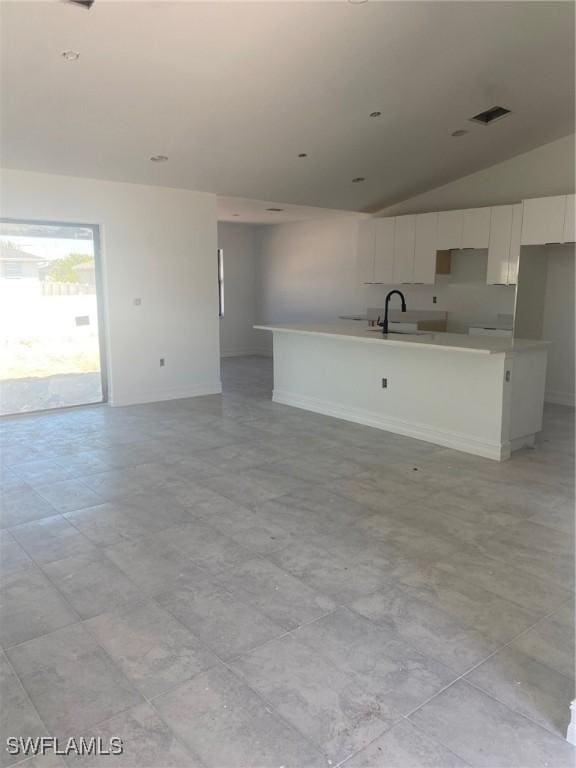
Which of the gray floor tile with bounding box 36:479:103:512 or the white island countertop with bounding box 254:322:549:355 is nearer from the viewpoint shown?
the gray floor tile with bounding box 36:479:103:512

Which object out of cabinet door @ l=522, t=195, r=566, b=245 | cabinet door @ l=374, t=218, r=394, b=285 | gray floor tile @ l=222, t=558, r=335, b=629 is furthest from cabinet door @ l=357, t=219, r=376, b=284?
gray floor tile @ l=222, t=558, r=335, b=629

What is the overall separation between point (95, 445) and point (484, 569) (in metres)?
3.43

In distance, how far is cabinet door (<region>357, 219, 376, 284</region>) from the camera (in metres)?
7.96

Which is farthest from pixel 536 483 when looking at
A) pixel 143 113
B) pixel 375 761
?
pixel 143 113

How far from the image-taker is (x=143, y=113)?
180 inches

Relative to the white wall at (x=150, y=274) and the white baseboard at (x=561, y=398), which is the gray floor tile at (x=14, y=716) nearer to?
the white wall at (x=150, y=274)

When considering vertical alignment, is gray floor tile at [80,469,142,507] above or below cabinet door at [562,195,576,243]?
below

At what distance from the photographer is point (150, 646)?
2.21 metres

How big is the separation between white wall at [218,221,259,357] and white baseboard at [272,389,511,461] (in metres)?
4.12

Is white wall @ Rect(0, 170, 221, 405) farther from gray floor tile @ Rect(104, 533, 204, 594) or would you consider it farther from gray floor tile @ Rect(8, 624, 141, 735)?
gray floor tile @ Rect(8, 624, 141, 735)

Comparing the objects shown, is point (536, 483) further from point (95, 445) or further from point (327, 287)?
point (327, 287)

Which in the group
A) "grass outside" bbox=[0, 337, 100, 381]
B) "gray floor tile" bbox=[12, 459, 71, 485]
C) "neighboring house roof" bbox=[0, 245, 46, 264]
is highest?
"neighboring house roof" bbox=[0, 245, 46, 264]

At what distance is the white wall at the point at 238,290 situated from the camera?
10414 mm

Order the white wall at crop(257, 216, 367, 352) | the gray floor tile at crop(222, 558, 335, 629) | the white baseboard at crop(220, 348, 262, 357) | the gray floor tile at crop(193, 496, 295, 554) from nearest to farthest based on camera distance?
the gray floor tile at crop(222, 558, 335, 629) < the gray floor tile at crop(193, 496, 295, 554) < the white wall at crop(257, 216, 367, 352) < the white baseboard at crop(220, 348, 262, 357)
